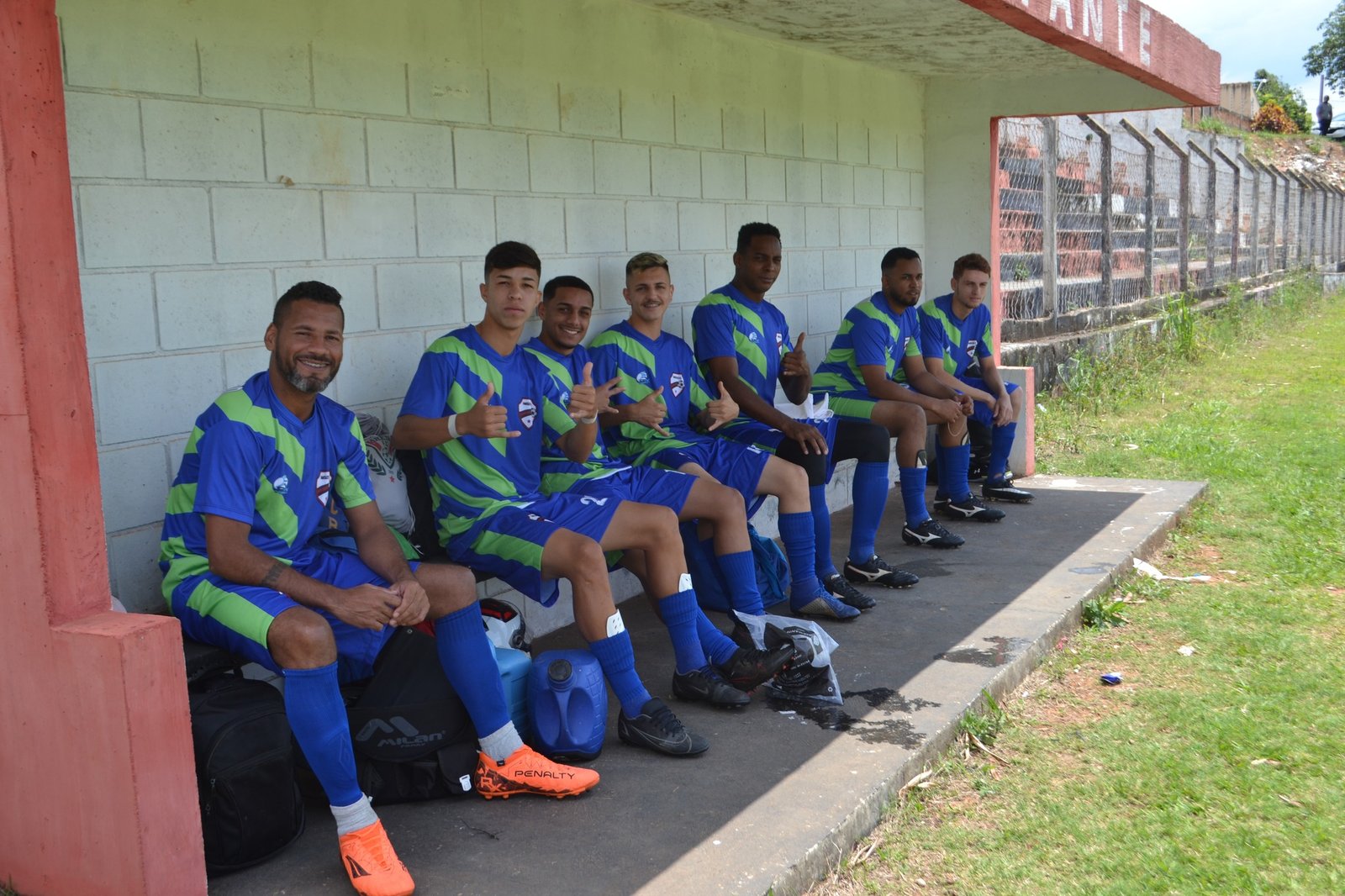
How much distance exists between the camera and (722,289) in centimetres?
604

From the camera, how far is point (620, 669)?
3967 mm

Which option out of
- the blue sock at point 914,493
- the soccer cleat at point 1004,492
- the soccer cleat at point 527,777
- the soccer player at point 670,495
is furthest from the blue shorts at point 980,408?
the soccer cleat at point 527,777

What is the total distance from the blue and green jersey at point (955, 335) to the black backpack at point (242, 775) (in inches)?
190

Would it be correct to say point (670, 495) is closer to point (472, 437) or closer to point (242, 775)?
point (472, 437)

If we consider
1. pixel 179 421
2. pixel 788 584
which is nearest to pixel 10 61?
pixel 179 421

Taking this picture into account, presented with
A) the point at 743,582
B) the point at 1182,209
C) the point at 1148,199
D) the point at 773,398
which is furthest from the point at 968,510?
Answer: the point at 1182,209

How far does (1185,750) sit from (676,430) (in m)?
2.44

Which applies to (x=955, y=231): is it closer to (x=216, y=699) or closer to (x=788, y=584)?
(x=788, y=584)

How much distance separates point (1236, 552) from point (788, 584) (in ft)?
8.55

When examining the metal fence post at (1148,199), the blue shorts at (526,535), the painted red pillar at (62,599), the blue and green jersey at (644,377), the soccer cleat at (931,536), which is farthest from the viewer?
the metal fence post at (1148,199)

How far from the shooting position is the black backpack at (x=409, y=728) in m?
3.55

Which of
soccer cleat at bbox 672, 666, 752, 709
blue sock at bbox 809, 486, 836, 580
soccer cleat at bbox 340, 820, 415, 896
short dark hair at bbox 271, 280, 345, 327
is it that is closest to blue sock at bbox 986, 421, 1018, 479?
blue sock at bbox 809, 486, 836, 580

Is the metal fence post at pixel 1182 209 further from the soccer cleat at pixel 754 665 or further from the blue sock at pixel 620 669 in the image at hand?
the blue sock at pixel 620 669

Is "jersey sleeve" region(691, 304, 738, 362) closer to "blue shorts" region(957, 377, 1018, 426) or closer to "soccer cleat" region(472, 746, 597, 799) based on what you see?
"blue shorts" region(957, 377, 1018, 426)
